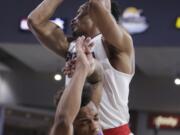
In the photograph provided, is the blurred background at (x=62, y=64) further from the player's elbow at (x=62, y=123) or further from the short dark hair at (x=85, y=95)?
the player's elbow at (x=62, y=123)

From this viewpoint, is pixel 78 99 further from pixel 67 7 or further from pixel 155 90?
pixel 155 90

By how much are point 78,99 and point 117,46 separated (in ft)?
1.58

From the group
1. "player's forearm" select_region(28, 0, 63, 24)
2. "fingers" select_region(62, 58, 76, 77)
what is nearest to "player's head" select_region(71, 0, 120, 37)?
"player's forearm" select_region(28, 0, 63, 24)

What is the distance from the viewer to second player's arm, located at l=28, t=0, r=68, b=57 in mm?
2219

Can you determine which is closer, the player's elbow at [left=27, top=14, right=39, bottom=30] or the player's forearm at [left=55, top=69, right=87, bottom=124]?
the player's forearm at [left=55, top=69, right=87, bottom=124]

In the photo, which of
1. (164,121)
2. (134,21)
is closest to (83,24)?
(134,21)

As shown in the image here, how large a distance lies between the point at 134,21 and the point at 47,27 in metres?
4.02

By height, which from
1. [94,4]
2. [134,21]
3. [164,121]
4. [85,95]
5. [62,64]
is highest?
[94,4]

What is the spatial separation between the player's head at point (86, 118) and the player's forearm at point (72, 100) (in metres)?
0.08

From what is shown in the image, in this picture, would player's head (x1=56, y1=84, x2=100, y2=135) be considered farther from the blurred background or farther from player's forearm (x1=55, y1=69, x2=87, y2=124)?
the blurred background

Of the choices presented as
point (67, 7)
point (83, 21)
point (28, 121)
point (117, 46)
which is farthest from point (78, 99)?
point (28, 121)

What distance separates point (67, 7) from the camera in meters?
6.60

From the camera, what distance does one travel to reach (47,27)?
7.59 ft

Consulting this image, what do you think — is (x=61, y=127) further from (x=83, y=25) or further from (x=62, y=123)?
(x=83, y=25)
